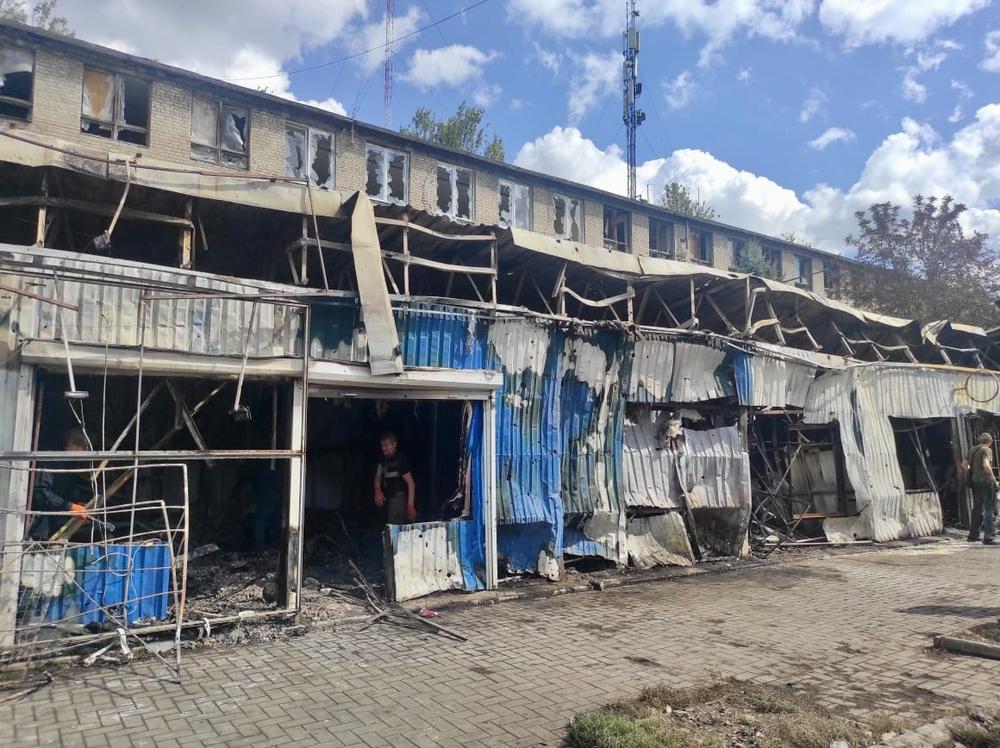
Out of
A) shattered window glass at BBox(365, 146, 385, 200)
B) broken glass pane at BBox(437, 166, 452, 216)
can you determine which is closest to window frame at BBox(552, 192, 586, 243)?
broken glass pane at BBox(437, 166, 452, 216)

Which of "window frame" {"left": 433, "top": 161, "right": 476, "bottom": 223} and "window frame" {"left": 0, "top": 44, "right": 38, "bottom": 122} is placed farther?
"window frame" {"left": 433, "top": 161, "right": 476, "bottom": 223}

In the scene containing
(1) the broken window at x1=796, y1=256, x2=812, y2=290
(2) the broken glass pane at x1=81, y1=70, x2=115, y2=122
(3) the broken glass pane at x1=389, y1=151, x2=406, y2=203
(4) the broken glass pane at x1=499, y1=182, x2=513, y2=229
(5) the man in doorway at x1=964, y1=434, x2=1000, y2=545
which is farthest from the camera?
(1) the broken window at x1=796, y1=256, x2=812, y2=290

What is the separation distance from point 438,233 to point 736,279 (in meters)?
5.86

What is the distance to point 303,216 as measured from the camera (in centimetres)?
773

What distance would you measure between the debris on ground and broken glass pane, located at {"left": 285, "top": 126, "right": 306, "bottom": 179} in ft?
54.5

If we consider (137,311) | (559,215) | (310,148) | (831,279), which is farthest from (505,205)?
(831,279)

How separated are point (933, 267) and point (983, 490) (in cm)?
1744

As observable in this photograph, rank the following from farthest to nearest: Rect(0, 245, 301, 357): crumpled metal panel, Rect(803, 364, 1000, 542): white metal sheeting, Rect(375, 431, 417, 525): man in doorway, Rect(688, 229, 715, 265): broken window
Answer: Rect(688, 229, 715, 265): broken window → Rect(803, 364, 1000, 542): white metal sheeting → Rect(375, 431, 417, 525): man in doorway → Rect(0, 245, 301, 357): crumpled metal panel

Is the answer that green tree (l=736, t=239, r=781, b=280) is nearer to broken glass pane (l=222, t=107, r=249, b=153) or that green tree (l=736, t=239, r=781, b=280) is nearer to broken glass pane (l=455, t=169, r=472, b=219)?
broken glass pane (l=455, t=169, r=472, b=219)

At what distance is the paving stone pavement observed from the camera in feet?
14.5

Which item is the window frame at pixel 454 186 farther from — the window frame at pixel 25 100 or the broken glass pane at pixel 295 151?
the window frame at pixel 25 100

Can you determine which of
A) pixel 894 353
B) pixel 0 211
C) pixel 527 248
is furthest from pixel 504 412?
pixel 894 353

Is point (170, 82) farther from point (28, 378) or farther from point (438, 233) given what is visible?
point (28, 378)

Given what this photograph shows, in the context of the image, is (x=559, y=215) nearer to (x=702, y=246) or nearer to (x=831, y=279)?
(x=702, y=246)
